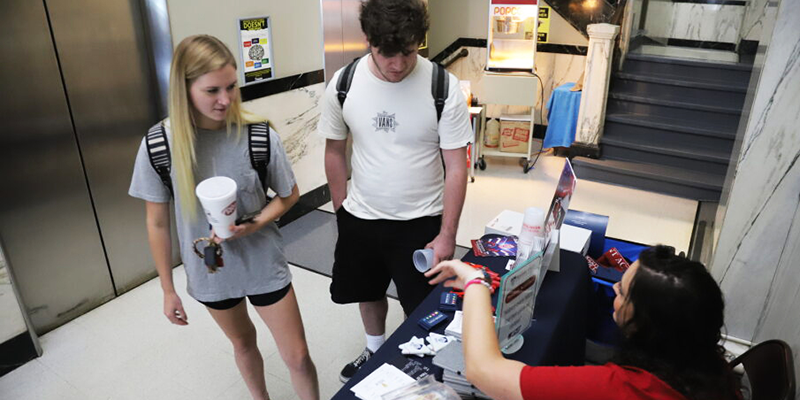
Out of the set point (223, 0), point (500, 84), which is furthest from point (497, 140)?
point (223, 0)

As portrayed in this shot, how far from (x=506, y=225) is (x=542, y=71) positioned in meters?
4.65

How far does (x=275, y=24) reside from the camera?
4.20 meters

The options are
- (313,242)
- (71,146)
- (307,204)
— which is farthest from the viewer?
(307,204)

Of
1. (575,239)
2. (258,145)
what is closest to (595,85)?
(575,239)

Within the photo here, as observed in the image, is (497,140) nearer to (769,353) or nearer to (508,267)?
(508,267)

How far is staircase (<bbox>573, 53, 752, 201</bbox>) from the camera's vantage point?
541 centimetres

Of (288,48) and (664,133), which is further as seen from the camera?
(664,133)

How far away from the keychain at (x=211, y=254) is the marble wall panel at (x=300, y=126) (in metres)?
2.32

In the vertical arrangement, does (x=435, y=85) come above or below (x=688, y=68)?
above

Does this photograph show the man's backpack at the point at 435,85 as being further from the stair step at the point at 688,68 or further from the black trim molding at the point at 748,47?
the black trim molding at the point at 748,47

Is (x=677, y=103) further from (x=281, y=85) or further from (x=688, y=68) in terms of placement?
(x=281, y=85)

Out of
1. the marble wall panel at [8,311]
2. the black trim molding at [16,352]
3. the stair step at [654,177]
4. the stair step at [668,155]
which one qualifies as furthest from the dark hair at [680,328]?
the stair step at [668,155]

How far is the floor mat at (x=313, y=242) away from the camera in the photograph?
13.4 ft

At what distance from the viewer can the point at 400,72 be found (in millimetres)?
2193
